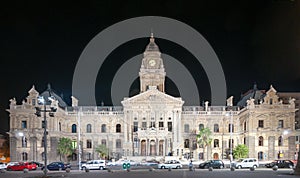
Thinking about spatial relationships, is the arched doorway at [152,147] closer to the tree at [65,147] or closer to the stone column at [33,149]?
the tree at [65,147]

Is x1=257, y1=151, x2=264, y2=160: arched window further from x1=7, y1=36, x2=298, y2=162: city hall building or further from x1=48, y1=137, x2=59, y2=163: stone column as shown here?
A: x1=48, y1=137, x2=59, y2=163: stone column

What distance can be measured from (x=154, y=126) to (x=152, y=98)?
249 inches

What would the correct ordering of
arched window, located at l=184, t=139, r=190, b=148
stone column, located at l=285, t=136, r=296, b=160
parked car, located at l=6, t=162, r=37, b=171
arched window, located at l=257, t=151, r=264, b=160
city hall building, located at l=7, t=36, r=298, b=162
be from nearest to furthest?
parked car, located at l=6, t=162, r=37, b=171 → stone column, located at l=285, t=136, r=296, b=160 → city hall building, located at l=7, t=36, r=298, b=162 → arched window, located at l=257, t=151, r=264, b=160 → arched window, located at l=184, t=139, r=190, b=148

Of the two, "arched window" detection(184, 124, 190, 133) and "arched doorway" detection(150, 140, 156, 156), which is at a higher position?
"arched window" detection(184, 124, 190, 133)

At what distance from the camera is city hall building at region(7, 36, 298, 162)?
91.4m

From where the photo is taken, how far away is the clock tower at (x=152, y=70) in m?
106

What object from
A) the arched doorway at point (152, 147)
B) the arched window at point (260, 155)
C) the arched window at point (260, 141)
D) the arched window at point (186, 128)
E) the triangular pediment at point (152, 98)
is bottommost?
the arched window at point (260, 155)

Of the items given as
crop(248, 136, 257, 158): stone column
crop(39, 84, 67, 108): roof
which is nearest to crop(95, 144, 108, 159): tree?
crop(39, 84, 67, 108): roof

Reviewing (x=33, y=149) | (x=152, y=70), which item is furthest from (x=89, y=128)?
(x=152, y=70)

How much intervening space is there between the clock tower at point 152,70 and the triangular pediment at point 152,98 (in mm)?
8335

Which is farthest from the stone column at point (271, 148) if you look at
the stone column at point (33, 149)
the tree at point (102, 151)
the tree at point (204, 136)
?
the stone column at point (33, 149)

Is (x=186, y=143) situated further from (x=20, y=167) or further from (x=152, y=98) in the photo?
(x=20, y=167)

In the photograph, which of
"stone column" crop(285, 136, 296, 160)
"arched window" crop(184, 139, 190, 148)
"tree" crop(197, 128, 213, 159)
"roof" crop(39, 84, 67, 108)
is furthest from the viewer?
"arched window" crop(184, 139, 190, 148)

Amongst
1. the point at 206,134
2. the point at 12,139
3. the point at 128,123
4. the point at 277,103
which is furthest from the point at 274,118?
the point at 12,139
